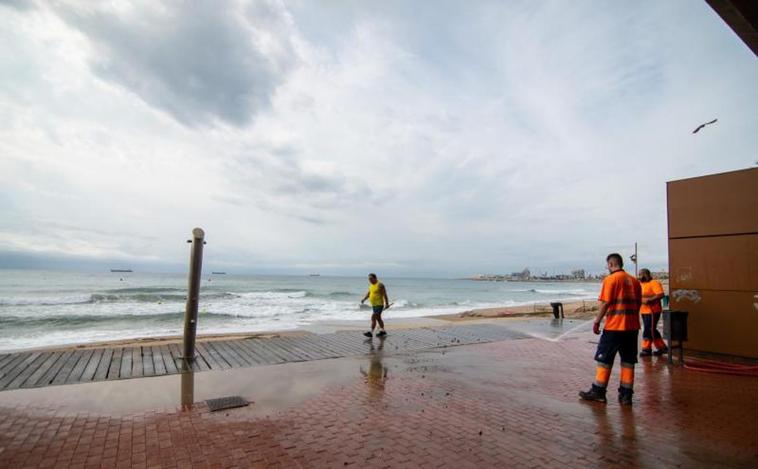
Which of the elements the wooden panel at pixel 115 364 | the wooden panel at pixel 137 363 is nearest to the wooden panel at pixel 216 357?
the wooden panel at pixel 137 363

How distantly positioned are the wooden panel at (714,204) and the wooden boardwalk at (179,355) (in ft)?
15.7

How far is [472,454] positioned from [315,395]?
2.46m

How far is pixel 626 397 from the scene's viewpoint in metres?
5.31

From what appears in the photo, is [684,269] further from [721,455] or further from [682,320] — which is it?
[721,455]

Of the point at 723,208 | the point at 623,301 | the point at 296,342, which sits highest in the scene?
the point at 723,208

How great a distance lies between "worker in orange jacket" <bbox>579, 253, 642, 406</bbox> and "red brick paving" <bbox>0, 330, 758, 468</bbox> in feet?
0.77

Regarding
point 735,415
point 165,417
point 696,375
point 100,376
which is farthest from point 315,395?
point 696,375

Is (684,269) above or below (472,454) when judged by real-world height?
above

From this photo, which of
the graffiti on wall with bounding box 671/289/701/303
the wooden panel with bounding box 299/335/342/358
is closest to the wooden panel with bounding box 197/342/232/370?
the wooden panel with bounding box 299/335/342/358

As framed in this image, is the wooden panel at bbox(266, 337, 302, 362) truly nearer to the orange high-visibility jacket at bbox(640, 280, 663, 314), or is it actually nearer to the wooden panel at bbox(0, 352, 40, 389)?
the wooden panel at bbox(0, 352, 40, 389)

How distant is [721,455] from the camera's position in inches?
147

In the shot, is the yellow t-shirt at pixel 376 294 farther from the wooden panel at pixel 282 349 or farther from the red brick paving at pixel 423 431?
the red brick paving at pixel 423 431

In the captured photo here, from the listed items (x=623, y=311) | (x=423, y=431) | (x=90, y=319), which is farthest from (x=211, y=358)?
(x=90, y=319)

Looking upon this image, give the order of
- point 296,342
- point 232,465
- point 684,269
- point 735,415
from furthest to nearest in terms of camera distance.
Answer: point 296,342 → point 684,269 → point 735,415 → point 232,465
